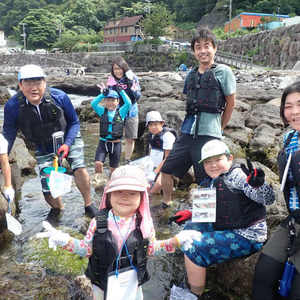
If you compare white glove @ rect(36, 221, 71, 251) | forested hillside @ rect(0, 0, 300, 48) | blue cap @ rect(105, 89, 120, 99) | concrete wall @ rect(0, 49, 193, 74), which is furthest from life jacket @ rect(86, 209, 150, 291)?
forested hillside @ rect(0, 0, 300, 48)

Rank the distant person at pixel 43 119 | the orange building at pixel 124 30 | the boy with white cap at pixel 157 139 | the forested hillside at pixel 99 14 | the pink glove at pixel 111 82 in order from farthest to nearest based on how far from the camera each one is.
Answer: the orange building at pixel 124 30 → the forested hillside at pixel 99 14 → the pink glove at pixel 111 82 → the boy with white cap at pixel 157 139 → the distant person at pixel 43 119

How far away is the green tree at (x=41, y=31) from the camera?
75000 millimetres

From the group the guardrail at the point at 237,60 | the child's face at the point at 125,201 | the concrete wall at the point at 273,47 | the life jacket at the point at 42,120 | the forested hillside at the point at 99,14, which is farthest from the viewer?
the forested hillside at the point at 99,14

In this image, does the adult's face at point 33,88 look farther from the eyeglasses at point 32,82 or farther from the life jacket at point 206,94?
the life jacket at point 206,94

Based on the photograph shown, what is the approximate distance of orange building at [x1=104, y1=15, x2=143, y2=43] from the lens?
63.7 meters

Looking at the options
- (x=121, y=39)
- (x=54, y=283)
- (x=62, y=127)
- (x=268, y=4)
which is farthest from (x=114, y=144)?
(x=121, y=39)

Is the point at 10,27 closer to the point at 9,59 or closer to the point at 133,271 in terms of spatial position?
the point at 9,59

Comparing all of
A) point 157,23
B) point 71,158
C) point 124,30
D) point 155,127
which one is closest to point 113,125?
point 155,127

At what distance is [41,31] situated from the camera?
75.4 m

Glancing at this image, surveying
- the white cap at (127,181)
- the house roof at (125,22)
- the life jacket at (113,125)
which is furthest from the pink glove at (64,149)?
the house roof at (125,22)

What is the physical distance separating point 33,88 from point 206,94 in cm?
206

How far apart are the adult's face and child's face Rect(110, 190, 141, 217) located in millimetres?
1964

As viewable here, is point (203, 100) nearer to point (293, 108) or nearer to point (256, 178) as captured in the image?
point (293, 108)

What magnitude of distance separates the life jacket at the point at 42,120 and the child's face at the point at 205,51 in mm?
1872
